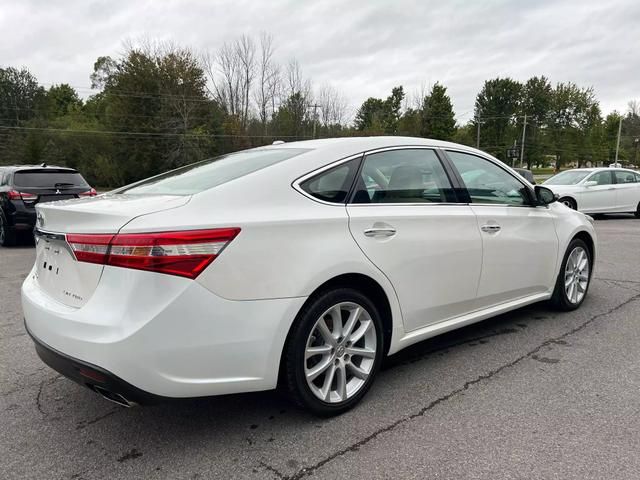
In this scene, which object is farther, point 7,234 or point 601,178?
point 601,178

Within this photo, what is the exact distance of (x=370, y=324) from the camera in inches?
110

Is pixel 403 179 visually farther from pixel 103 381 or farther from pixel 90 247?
pixel 103 381

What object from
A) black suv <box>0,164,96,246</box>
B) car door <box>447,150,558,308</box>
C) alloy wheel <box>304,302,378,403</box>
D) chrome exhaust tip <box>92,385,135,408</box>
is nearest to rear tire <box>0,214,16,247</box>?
black suv <box>0,164,96,246</box>

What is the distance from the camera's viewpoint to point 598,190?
13.6m

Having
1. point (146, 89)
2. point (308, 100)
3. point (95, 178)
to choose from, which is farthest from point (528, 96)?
point (95, 178)

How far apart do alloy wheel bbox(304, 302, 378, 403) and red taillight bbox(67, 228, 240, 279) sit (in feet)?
2.36

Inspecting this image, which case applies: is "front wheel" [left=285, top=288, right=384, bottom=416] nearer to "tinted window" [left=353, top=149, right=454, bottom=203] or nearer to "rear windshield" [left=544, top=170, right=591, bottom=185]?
"tinted window" [left=353, top=149, right=454, bottom=203]

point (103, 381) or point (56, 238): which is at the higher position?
point (56, 238)

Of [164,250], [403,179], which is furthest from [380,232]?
[164,250]

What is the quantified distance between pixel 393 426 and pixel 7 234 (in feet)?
30.6

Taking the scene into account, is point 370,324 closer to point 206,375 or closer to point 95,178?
point 206,375

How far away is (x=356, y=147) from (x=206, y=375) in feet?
5.36

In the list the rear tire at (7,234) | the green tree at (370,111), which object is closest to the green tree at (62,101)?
the green tree at (370,111)

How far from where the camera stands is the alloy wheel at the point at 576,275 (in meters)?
4.55
